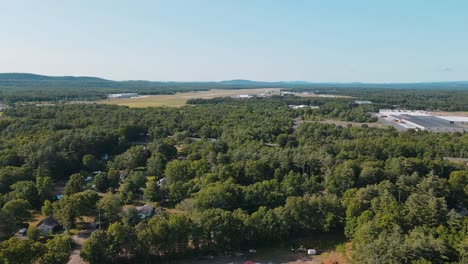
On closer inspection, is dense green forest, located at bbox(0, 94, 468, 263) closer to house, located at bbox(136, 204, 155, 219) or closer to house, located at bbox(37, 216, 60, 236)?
house, located at bbox(37, 216, 60, 236)

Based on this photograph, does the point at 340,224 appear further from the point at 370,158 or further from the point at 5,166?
the point at 5,166

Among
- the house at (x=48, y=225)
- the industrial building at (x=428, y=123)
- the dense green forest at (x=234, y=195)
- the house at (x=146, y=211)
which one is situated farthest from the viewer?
the industrial building at (x=428, y=123)

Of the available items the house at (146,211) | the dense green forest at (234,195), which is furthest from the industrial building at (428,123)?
the house at (146,211)

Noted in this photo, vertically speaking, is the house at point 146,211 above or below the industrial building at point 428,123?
below

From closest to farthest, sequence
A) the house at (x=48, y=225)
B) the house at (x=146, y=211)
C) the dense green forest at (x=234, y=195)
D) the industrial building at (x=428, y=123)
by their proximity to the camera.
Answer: the dense green forest at (x=234, y=195), the house at (x=48, y=225), the house at (x=146, y=211), the industrial building at (x=428, y=123)

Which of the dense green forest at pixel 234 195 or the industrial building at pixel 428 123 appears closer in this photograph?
the dense green forest at pixel 234 195

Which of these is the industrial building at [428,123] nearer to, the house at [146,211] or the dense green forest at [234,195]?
the dense green forest at [234,195]
